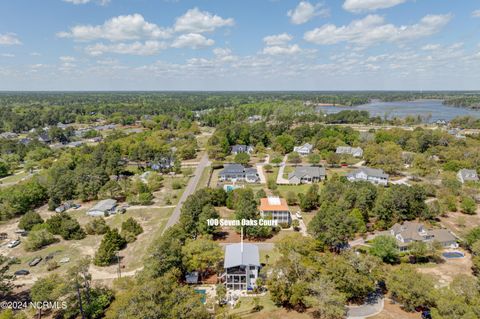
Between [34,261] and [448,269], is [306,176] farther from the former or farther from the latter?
[34,261]

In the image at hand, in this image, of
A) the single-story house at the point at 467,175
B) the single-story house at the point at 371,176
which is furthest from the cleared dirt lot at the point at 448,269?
the single-story house at the point at 467,175

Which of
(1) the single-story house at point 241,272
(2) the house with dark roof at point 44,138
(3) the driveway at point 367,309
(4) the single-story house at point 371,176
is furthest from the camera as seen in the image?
(2) the house with dark roof at point 44,138

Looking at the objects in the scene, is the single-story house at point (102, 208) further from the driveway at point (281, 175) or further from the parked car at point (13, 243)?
the driveway at point (281, 175)

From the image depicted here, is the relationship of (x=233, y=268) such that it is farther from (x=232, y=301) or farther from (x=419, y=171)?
(x=419, y=171)

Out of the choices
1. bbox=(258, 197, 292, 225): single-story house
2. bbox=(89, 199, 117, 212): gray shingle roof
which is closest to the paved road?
bbox=(89, 199, 117, 212): gray shingle roof

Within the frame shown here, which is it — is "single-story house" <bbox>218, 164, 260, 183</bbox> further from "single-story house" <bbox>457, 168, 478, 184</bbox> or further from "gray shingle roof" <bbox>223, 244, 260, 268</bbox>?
"single-story house" <bbox>457, 168, 478, 184</bbox>

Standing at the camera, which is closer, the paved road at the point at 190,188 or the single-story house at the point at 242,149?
the paved road at the point at 190,188

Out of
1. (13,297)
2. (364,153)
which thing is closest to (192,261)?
(13,297)
